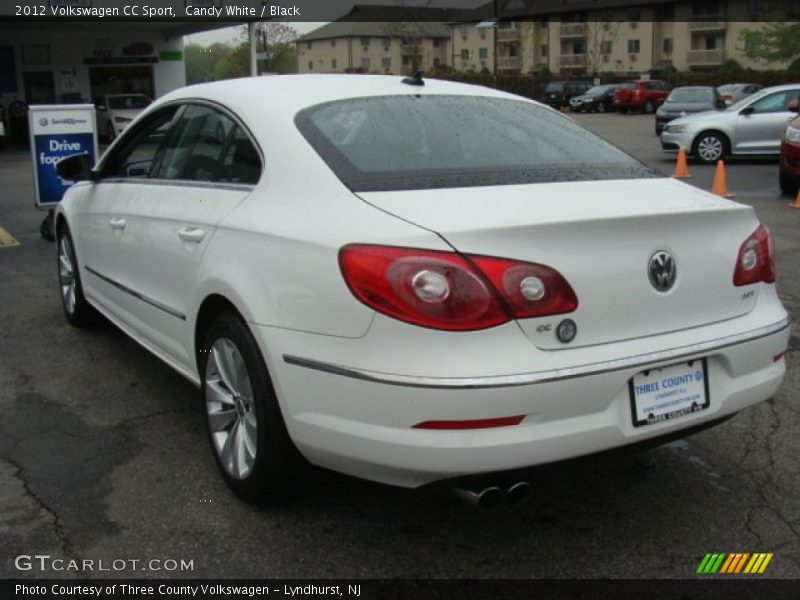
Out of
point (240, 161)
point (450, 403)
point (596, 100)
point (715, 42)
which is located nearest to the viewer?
point (450, 403)

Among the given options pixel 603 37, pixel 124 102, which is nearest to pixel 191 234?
pixel 124 102

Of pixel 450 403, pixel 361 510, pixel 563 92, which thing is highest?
pixel 563 92

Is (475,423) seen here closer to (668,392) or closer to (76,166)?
(668,392)

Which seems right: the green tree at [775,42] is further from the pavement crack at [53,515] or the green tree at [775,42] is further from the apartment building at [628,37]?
the pavement crack at [53,515]

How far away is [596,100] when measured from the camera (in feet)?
146

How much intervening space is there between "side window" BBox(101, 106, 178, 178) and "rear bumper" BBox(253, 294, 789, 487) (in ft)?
6.35

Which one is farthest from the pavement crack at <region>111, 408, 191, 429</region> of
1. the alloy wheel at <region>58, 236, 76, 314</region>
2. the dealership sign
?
the dealership sign

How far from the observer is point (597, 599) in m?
2.86

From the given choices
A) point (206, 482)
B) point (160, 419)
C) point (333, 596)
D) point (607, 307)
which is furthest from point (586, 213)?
point (160, 419)

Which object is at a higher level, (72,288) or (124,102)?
(124,102)

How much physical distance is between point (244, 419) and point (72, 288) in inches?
122

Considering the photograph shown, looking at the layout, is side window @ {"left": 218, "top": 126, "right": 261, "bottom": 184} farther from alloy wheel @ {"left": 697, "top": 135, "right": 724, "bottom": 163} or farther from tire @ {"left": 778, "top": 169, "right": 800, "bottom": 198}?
alloy wheel @ {"left": 697, "top": 135, "right": 724, "bottom": 163}

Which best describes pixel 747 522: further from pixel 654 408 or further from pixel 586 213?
pixel 586 213

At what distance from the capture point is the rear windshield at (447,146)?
3.21 meters
